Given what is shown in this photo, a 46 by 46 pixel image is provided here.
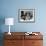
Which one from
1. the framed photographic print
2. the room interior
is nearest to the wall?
the room interior

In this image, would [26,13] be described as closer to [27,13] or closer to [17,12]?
[27,13]

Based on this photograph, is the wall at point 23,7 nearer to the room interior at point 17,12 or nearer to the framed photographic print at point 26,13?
the room interior at point 17,12

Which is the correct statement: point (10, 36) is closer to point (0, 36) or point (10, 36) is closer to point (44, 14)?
point (0, 36)

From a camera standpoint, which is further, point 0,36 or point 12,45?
point 0,36

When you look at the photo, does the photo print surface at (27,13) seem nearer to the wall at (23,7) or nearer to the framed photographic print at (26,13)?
the framed photographic print at (26,13)

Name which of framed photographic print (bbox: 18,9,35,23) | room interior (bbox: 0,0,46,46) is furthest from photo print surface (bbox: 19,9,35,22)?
room interior (bbox: 0,0,46,46)

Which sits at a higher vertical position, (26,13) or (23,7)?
(23,7)

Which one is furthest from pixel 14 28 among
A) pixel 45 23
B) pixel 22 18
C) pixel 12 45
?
pixel 45 23

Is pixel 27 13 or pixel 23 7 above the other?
pixel 23 7

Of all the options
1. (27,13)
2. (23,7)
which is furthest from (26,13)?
(23,7)

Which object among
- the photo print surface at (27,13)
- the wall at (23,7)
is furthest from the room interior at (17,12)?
the photo print surface at (27,13)

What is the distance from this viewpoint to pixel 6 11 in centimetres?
443

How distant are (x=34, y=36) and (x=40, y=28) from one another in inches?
26.7

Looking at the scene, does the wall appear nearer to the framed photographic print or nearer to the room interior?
the room interior
